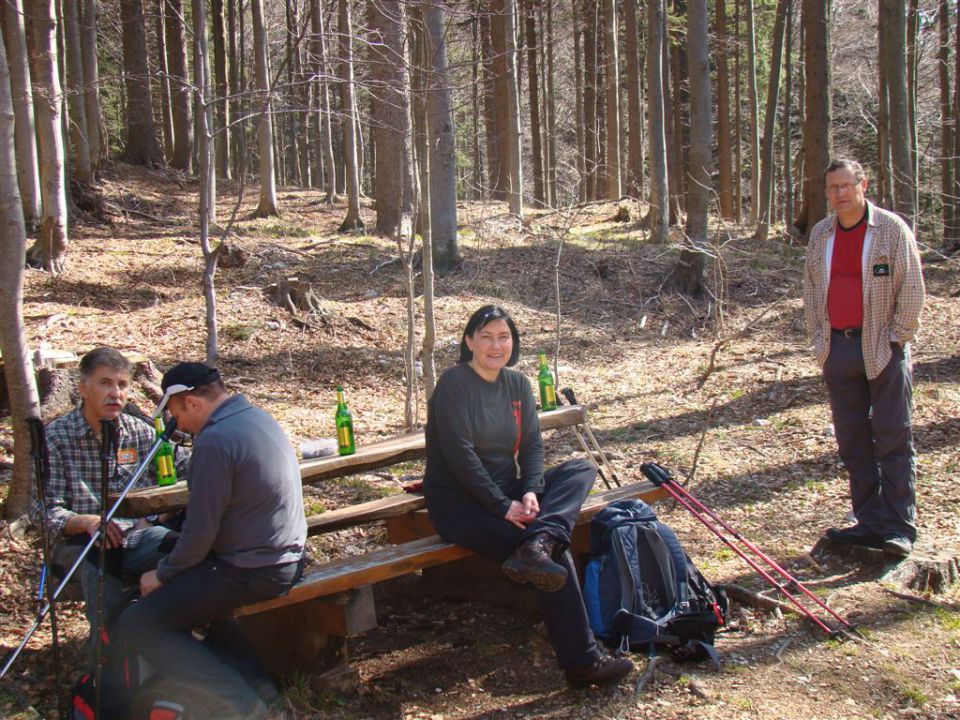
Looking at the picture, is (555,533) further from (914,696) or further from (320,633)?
(914,696)

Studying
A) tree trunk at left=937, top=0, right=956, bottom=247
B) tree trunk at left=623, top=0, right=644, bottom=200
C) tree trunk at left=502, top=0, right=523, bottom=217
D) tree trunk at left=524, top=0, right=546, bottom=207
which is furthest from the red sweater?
tree trunk at left=524, top=0, right=546, bottom=207

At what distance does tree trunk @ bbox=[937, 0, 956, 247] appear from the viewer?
1619 centimetres

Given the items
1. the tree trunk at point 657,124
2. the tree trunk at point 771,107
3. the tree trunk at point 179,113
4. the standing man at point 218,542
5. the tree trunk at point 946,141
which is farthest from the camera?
the tree trunk at point 179,113

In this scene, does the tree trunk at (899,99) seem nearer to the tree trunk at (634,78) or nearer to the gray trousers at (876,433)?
the tree trunk at (634,78)

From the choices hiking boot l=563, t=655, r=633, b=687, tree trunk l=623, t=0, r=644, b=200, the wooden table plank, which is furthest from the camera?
tree trunk l=623, t=0, r=644, b=200

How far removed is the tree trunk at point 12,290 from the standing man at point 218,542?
1696 mm

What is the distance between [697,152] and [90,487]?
11154mm

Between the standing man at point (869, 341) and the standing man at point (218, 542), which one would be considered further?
the standing man at point (869, 341)

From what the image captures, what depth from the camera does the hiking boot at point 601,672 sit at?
3.64 meters

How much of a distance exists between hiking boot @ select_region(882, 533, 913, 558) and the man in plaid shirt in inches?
144

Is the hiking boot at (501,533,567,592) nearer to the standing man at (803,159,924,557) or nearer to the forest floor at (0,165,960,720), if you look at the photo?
the forest floor at (0,165,960,720)

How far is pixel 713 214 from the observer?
74.7ft

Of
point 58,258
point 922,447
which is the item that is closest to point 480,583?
point 922,447

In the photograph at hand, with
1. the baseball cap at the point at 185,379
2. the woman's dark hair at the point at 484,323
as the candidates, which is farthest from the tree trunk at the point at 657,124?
the baseball cap at the point at 185,379
